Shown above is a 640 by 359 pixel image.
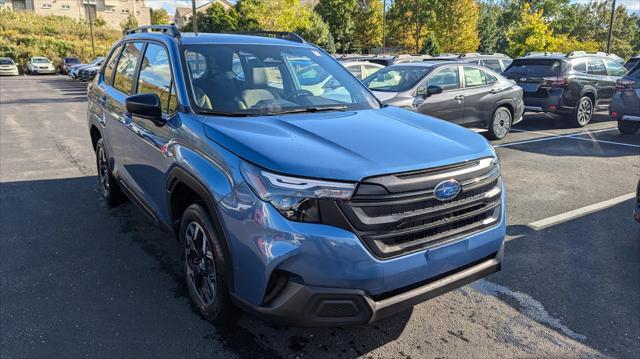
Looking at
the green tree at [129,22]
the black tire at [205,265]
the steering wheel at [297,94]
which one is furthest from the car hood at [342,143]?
the green tree at [129,22]

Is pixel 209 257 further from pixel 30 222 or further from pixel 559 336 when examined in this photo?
pixel 30 222

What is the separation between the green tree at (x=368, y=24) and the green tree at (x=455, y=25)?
323 inches

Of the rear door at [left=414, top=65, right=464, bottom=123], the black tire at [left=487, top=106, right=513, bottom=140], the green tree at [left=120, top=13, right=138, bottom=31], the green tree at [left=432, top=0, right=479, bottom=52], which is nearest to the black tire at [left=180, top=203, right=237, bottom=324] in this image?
the rear door at [left=414, top=65, right=464, bottom=123]

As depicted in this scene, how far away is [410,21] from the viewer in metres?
48.1

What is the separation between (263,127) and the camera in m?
2.85

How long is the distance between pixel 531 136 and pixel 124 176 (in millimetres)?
8807

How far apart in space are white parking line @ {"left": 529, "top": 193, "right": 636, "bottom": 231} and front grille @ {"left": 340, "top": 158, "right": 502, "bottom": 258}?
99.5 inches

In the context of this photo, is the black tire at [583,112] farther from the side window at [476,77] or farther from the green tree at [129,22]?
the green tree at [129,22]

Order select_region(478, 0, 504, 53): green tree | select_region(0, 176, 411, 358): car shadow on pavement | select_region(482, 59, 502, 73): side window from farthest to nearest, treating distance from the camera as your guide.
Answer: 1. select_region(478, 0, 504, 53): green tree
2. select_region(482, 59, 502, 73): side window
3. select_region(0, 176, 411, 358): car shadow on pavement

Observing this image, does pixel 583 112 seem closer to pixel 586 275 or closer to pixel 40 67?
pixel 586 275

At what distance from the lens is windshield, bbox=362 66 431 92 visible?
884cm

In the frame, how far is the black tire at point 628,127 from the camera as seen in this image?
10289 millimetres

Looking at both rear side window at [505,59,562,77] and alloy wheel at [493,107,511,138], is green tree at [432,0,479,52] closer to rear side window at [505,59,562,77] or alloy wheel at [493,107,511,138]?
rear side window at [505,59,562,77]

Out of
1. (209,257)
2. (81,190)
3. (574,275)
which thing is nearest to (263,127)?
(209,257)
